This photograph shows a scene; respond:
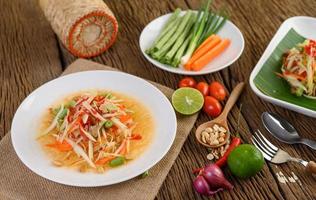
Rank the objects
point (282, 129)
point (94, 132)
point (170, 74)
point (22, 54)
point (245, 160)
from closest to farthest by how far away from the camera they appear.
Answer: point (245, 160)
point (94, 132)
point (282, 129)
point (170, 74)
point (22, 54)

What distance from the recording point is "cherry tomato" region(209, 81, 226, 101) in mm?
2053

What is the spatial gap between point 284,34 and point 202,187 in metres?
1.11

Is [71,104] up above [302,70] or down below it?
below

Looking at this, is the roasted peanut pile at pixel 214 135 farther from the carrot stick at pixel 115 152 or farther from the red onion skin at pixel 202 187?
the carrot stick at pixel 115 152

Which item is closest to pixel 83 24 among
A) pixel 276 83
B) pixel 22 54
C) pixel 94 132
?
pixel 22 54

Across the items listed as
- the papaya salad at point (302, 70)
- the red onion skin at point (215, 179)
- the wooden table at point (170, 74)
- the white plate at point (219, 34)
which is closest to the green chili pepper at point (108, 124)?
the wooden table at point (170, 74)

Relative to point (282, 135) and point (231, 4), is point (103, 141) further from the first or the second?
point (231, 4)

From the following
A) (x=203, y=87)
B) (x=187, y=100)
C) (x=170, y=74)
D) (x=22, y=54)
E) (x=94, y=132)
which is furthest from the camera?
(x=22, y=54)

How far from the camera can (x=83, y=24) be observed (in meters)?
2.26

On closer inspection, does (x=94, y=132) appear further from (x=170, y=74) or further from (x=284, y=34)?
(x=284, y=34)

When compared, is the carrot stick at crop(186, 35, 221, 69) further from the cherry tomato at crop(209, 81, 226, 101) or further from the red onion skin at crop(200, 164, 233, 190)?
the red onion skin at crop(200, 164, 233, 190)

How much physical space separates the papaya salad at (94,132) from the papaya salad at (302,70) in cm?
70

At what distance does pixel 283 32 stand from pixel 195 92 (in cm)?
71

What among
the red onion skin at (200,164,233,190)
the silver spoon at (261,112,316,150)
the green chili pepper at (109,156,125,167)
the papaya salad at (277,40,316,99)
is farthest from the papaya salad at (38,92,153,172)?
the papaya salad at (277,40,316,99)
